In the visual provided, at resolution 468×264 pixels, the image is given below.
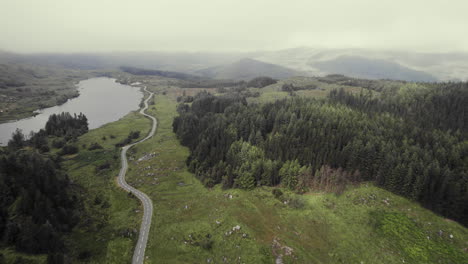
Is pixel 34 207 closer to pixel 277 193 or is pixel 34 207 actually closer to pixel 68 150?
pixel 277 193

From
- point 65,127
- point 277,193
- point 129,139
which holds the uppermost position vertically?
point 277,193

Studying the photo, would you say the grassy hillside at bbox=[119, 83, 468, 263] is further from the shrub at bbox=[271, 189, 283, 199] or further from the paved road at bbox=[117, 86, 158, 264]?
the paved road at bbox=[117, 86, 158, 264]

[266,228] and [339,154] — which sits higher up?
[339,154]

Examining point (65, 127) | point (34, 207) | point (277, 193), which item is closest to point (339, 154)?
point (277, 193)

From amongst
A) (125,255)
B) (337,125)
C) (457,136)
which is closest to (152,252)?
(125,255)

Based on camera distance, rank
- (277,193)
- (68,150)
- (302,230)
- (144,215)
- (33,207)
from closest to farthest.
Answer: (33,207) < (302,230) < (144,215) < (277,193) < (68,150)

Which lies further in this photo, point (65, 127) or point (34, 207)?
point (65, 127)

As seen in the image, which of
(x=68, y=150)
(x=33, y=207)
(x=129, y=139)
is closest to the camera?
(x=33, y=207)

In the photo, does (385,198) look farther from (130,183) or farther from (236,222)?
(130,183)
